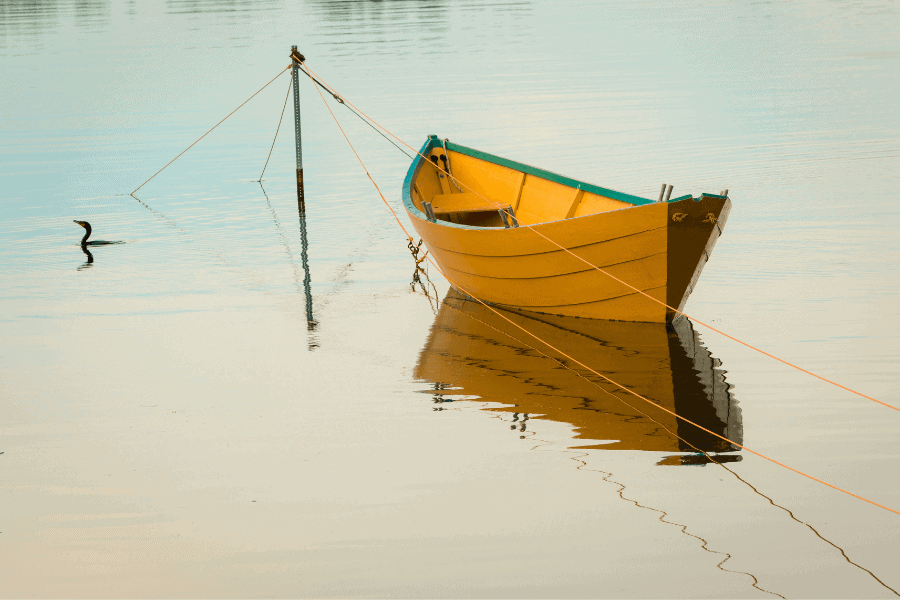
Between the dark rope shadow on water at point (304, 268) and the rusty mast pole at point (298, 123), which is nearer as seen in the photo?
the dark rope shadow on water at point (304, 268)

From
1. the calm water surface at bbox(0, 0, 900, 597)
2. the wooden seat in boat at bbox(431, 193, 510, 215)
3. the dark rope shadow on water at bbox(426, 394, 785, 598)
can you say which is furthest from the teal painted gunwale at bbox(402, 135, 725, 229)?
the dark rope shadow on water at bbox(426, 394, 785, 598)

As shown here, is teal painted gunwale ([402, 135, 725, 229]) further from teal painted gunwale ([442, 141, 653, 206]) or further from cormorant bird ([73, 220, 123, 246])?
cormorant bird ([73, 220, 123, 246])

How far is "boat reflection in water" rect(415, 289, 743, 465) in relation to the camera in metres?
8.32

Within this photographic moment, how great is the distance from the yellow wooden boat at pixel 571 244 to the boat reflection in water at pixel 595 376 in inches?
12.5

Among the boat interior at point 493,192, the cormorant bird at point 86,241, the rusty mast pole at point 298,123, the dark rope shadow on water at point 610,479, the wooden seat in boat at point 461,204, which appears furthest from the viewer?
the rusty mast pole at point 298,123

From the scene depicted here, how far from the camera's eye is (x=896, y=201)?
16453 mm

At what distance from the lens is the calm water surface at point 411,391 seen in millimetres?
6430

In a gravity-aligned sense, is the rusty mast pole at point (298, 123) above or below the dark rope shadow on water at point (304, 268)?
above

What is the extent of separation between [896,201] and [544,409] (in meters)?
10.4

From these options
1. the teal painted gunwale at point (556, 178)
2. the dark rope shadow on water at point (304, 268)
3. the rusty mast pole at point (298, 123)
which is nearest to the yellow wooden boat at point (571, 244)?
Result: the teal painted gunwale at point (556, 178)

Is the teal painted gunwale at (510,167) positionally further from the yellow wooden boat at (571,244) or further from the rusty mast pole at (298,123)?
the rusty mast pole at (298,123)

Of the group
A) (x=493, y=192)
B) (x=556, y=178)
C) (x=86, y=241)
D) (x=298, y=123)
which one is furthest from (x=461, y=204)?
(x=86, y=241)

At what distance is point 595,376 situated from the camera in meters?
9.73

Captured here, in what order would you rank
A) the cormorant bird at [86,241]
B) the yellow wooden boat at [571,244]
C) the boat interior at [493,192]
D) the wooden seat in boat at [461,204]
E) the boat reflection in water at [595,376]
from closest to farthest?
the boat reflection in water at [595,376] → the yellow wooden boat at [571,244] → the boat interior at [493,192] → the wooden seat in boat at [461,204] → the cormorant bird at [86,241]
